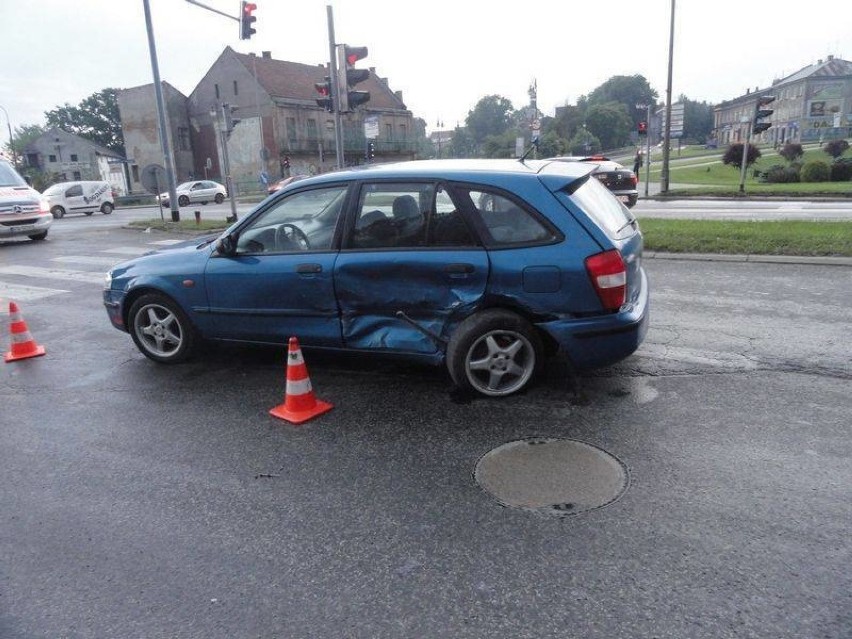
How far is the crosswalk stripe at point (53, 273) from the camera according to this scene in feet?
34.7

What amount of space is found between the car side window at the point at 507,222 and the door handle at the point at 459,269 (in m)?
0.23

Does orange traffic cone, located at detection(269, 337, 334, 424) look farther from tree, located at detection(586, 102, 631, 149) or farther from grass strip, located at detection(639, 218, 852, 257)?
tree, located at detection(586, 102, 631, 149)

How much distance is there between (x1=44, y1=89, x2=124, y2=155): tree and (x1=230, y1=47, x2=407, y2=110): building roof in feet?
134

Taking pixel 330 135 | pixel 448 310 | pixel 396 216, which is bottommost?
pixel 448 310

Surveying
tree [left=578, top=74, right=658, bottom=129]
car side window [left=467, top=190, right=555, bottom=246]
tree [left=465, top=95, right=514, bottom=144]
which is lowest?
car side window [left=467, top=190, right=555, bottom=246]

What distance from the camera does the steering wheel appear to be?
4.93 meters

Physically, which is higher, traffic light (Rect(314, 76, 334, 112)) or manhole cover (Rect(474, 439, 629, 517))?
traffic light (Rect(314, 76, 334, 112))

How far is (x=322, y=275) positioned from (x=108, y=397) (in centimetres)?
199

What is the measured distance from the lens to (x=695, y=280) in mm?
8414

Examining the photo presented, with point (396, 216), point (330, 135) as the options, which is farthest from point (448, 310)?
point (330, 135)

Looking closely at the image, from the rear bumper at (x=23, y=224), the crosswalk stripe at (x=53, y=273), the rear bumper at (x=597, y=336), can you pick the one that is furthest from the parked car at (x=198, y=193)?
the rear bumper at (x=597, y=336)

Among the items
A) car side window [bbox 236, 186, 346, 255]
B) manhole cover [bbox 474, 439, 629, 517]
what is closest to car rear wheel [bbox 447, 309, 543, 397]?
manhole cover [bbox 474, 439, 629, 517]

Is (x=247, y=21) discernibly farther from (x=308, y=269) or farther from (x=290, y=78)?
(x=290, y=78)

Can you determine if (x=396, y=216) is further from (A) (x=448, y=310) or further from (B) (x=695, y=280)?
(B) (x=695, y=280)
